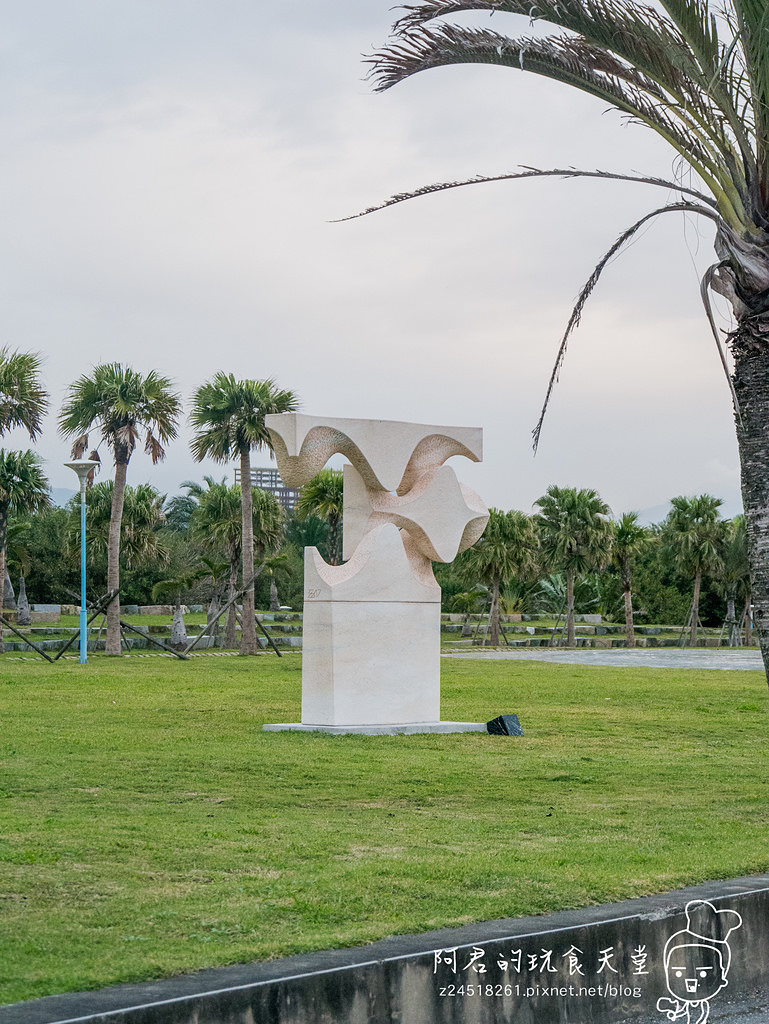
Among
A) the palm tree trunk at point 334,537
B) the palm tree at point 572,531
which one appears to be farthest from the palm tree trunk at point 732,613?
the palm tree trunk at point 334,537

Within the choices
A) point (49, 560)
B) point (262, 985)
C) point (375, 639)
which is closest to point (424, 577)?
point (375, 639)

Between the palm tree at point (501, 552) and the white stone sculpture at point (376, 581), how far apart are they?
38.8m

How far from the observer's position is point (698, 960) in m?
6.34

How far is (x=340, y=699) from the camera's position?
16.8 m

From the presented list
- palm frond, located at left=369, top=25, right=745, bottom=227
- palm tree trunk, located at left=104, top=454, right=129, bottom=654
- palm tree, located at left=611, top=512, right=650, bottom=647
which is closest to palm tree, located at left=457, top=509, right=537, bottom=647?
palm tree, located at left=611, top=512, right=650, bottom=647

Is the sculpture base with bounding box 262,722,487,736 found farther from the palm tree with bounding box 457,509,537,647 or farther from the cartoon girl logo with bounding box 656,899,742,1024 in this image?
the palm tree with bounding box 457,509,537,647

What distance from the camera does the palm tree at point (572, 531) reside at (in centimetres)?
5909

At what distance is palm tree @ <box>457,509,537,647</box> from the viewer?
56.9 meters

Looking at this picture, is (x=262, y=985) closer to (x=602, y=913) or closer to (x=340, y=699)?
(x=602, y=913)

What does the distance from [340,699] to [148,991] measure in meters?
11.9

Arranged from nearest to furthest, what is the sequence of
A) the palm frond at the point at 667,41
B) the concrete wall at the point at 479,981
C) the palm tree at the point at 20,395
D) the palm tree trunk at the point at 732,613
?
1. the concrete wall at the point at 479,981
2. the palm frond at the point at 667,41
3. the palm tree at the point at 20,395
4. the palm tree trunk at the point at 732,613

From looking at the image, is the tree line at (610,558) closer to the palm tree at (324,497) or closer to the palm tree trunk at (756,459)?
the palm tree at (324,497)

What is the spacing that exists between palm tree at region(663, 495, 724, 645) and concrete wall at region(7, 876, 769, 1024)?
57319 mm

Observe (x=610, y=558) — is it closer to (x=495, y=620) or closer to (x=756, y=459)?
(x=495, y=620)
